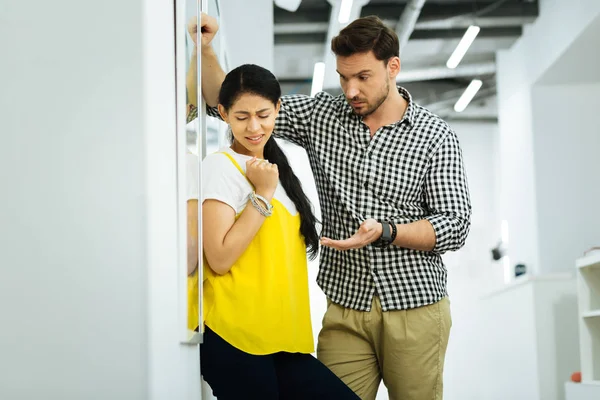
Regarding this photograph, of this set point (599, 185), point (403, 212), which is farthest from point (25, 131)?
point (599, 185)

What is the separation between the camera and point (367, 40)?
2.20m

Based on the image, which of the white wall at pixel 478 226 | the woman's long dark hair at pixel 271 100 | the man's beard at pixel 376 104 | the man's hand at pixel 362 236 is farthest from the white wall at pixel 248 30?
the white wall at pixel 478 226

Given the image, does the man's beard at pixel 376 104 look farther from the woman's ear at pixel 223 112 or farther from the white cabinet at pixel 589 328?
the white cabinet at pixel 589 328

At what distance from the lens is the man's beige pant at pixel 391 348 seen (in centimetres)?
214

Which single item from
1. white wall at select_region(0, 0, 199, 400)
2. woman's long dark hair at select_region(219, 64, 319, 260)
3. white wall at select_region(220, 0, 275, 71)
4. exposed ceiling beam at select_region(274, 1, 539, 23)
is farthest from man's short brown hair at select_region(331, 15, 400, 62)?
exposed ceiling beam at select_region(274, 1, 539, 23)

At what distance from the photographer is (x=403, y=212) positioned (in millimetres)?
2168

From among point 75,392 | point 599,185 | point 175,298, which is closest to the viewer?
point 75,392

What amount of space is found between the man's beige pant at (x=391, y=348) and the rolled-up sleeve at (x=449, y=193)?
22 centimetres

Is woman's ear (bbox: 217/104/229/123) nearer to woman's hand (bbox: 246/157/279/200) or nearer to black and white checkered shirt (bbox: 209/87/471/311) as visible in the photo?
woman's hand (bbox: 246/157/279/200)

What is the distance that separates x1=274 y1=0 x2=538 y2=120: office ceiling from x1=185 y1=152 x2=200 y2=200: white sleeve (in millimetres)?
5141

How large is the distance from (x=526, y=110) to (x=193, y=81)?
651cm

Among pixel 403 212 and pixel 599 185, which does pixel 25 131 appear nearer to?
pixel 403 212

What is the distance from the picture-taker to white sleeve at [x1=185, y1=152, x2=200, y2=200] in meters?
1.47

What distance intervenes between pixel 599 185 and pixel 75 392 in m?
6.94
